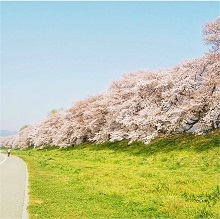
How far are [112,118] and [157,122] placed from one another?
14288mm

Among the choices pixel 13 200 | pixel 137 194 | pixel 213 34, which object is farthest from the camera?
pixel 213 34

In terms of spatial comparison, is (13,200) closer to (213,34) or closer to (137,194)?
(137,194)

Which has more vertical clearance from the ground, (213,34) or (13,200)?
(213,34)

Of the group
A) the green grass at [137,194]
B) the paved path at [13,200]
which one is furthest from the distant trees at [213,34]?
the paved path at [13,200]

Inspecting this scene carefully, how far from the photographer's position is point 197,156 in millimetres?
23609

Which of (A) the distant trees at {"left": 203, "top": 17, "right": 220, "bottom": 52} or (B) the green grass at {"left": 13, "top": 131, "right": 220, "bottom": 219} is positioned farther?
(A) the distant trees at {"left": 203, "top": 17, "right": 220, "bottom": 52}

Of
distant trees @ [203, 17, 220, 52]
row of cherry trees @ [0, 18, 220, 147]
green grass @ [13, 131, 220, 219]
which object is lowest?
green grass @ [13, 131, 220, 219]

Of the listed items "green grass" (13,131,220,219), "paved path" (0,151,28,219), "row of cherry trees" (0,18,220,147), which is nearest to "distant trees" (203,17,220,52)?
"row of cherry trees" (0,18,220,147)

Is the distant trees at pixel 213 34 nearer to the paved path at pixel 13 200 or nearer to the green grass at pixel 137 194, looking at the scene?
the green grass at pixel 137 194

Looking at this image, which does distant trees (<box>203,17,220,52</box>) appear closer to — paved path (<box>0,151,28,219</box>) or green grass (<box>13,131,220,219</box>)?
green grass (<box>13,131,220,219</box>)

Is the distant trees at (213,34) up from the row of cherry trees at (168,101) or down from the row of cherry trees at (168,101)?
up

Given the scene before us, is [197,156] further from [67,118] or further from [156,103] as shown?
[67,118]

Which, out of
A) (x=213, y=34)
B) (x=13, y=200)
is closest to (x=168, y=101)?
(x=213, y=34)

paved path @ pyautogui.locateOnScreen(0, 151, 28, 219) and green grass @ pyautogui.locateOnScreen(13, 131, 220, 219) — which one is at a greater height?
paved path @ pyautogui.locateOnScreen(0, 151, 28, 219)
